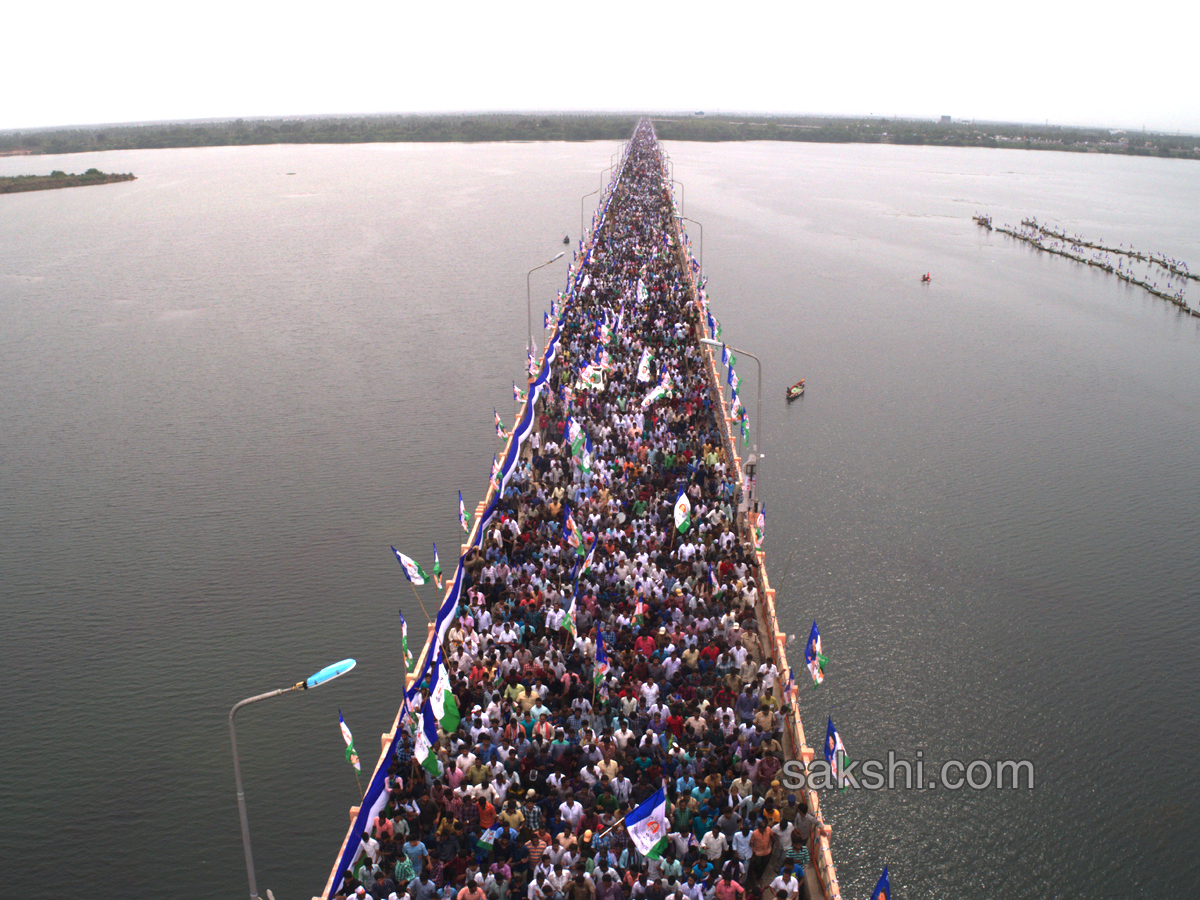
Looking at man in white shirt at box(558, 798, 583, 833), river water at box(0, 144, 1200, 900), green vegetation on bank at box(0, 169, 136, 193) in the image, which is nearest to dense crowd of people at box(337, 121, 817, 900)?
man in white shirt at box(558, 798, 583, 833)

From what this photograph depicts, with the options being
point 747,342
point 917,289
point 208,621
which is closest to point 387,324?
point 747,342

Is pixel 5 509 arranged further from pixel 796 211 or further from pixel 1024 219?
pixel 1024 219

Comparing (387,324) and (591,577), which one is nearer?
(591,577)

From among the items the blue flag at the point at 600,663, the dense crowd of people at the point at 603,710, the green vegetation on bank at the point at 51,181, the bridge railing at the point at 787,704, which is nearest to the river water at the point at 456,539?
the bridge railing at the point at 787,704

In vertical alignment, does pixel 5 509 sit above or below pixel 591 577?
below

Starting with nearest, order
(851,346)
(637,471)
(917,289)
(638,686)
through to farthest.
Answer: (638,686)
(637,471)
(851,346)
(917,289)
